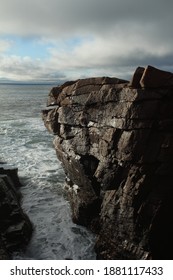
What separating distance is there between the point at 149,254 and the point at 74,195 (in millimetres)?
5157

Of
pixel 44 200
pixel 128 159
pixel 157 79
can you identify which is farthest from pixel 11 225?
pixel 157 79

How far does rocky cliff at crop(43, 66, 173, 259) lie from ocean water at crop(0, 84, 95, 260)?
1.08 metres

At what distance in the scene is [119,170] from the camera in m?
12.0

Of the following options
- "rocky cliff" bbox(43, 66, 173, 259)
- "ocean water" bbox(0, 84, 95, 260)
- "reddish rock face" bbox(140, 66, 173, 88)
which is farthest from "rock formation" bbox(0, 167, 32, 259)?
"reddish rock face" bbox(140, 66, 173, 88)

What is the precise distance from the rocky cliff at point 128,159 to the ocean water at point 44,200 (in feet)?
3.55

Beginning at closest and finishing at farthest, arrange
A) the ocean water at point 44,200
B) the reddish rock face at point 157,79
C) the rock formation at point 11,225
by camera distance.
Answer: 1. the reddish rock face at point 157,79
2. the rock formation at point 11,225
3. the ocean water at point 44,200

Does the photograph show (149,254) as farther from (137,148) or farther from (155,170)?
(137,148)

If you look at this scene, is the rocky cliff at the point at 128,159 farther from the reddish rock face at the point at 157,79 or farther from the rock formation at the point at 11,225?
the rock formation at the point at 11,225

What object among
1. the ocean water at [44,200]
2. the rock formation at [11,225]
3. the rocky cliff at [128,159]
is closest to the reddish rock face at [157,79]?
the rocky cliff at [128,159]

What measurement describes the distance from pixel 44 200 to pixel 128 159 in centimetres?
753

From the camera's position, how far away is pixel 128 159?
37.3 ft

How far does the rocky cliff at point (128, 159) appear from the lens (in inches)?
432

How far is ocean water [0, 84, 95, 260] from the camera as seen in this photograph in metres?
12.8
